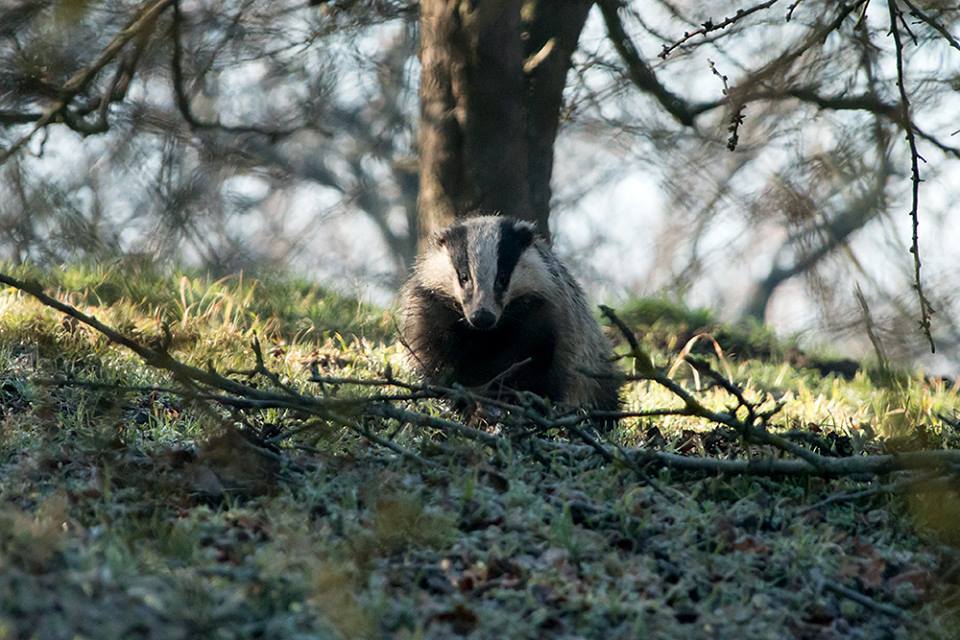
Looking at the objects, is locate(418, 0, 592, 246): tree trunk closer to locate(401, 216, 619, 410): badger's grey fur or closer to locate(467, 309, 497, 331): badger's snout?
locate(401, 216, 619, 410): badger's grey fur

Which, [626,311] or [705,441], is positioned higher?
[626,311]

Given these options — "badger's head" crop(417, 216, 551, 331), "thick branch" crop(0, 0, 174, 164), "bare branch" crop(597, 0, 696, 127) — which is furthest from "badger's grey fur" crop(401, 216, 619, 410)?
"thick branch" crop(0, 0, 174, 164)

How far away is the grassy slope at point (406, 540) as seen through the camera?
257 centimetres

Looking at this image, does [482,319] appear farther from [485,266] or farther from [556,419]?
[556,419]

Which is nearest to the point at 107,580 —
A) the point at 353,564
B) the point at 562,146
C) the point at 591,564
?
the point at 353,564

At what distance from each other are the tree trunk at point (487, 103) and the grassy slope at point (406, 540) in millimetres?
2553

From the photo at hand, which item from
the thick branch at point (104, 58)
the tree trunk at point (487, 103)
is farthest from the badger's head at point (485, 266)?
the thick branch at point (104, 58)

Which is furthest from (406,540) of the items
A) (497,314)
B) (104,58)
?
(497,314)

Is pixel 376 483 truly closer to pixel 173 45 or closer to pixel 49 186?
pixel 49 186

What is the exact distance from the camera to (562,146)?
16.4 m

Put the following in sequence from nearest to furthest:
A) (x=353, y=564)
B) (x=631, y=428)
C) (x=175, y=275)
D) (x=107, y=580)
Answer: (x=107, y=580) → (x=353, y=564) → (x=631, y=428) → (x=175, y=275)

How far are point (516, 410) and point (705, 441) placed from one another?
3.62 ft

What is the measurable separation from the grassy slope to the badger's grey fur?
114 centimetres

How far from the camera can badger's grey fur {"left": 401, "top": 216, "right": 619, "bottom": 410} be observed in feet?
17.9
